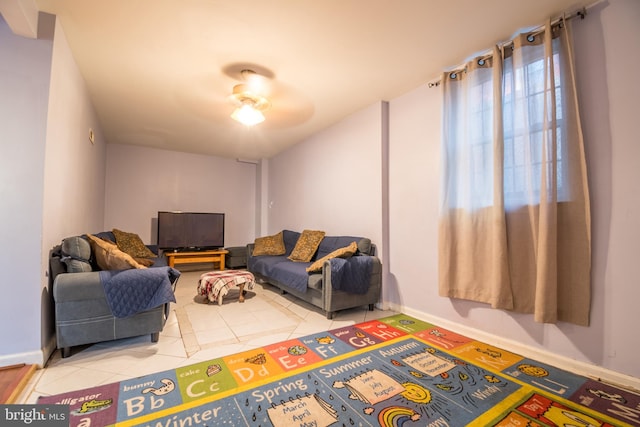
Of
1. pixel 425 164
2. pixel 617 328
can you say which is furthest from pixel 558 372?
pixel 425 164

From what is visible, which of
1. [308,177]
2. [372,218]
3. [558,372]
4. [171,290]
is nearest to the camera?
[558,372]

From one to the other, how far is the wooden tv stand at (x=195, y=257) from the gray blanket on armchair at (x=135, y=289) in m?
3.40

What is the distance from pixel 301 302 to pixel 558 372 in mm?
2507

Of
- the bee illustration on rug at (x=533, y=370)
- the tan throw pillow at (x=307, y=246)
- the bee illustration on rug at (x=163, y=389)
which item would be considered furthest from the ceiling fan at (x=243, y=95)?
the bee illustration on rug at (x=533, y=370)

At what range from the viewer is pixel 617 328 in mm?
1789

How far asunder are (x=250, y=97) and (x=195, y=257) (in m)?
3.69

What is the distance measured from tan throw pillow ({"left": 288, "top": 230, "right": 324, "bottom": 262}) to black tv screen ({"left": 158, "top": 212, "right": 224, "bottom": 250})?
238 centimetres

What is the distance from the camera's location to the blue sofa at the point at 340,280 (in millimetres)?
2924

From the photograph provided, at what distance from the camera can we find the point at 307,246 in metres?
4.27

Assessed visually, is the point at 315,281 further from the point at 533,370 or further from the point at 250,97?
the point at 250,97

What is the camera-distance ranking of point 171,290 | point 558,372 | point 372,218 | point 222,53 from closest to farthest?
point 558,372
point 171,290
point 222,53
point 372,218

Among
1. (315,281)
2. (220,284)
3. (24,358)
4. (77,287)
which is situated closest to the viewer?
(24,358)

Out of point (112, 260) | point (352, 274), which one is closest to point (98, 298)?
point (112, 260)

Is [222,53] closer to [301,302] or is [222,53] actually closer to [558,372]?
[301,302]
